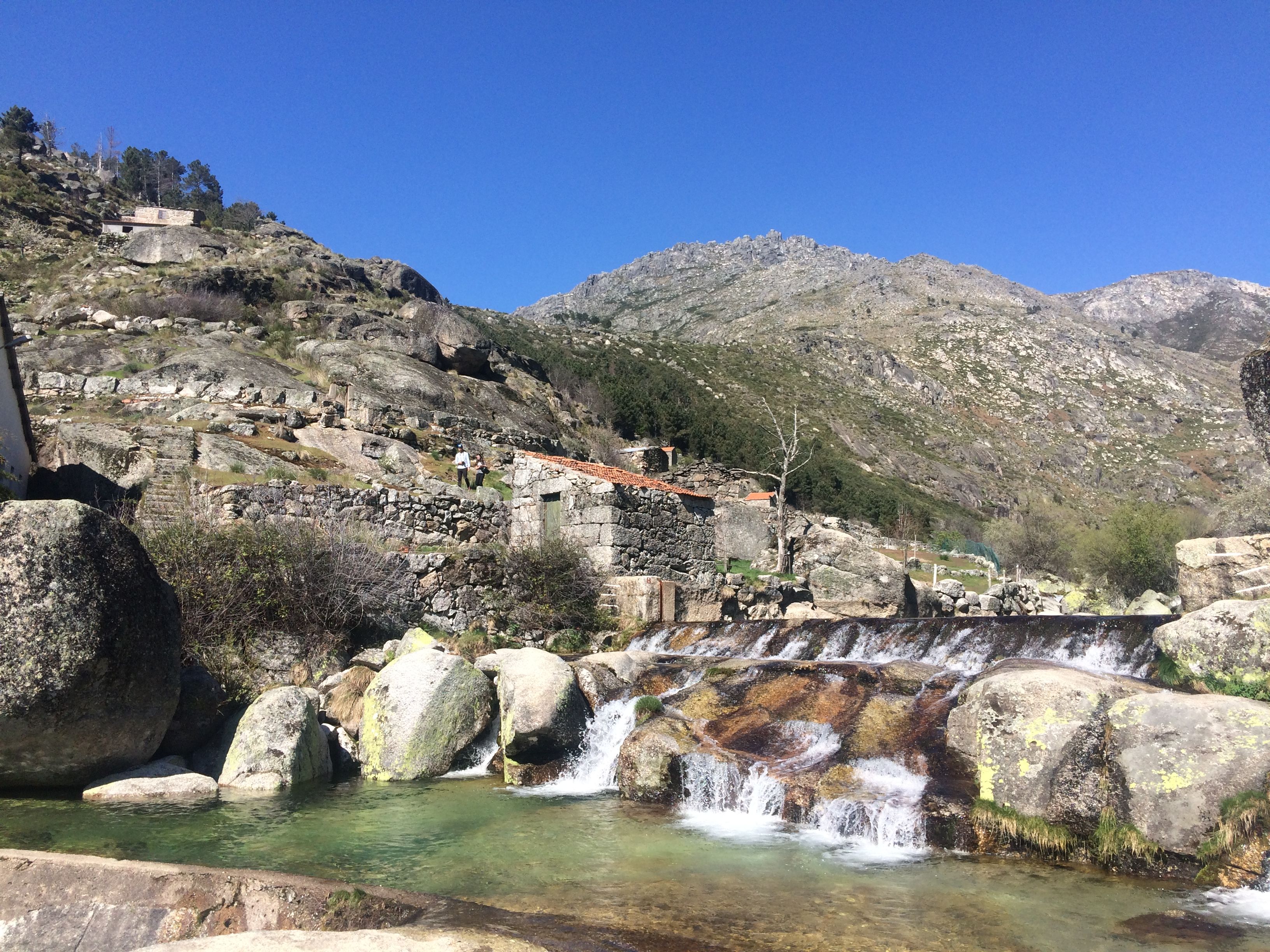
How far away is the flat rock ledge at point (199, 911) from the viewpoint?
4.39m

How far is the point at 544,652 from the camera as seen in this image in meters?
10.6

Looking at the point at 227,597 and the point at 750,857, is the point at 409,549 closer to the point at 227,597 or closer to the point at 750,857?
the point at 227,597

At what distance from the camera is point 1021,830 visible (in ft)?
21.4

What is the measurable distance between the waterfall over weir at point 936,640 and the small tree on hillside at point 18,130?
66.9 metres

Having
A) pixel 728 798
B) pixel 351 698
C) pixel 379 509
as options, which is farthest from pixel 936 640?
pixel 379 509

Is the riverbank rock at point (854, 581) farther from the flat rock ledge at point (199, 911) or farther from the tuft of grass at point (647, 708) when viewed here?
the flat rock ledge at point (199, 911)

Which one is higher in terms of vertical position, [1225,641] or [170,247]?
[170,247]

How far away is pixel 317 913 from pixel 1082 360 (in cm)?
10623

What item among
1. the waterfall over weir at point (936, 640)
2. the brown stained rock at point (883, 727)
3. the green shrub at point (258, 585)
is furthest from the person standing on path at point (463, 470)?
the brown stained rock at point (883, 727)

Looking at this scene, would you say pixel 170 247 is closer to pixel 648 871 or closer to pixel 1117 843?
pixel 648 871

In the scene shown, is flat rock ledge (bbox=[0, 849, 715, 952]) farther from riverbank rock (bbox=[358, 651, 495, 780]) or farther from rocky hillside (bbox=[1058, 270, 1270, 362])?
rocky hillside (bbox=[1058, 270, 1270, 362])

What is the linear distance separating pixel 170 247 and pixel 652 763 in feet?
144

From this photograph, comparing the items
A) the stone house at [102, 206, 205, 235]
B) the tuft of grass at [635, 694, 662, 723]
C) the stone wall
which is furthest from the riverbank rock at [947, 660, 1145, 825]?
the stone house at [102, 206, 205, 235]

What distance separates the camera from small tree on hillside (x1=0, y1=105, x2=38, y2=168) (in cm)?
6056
